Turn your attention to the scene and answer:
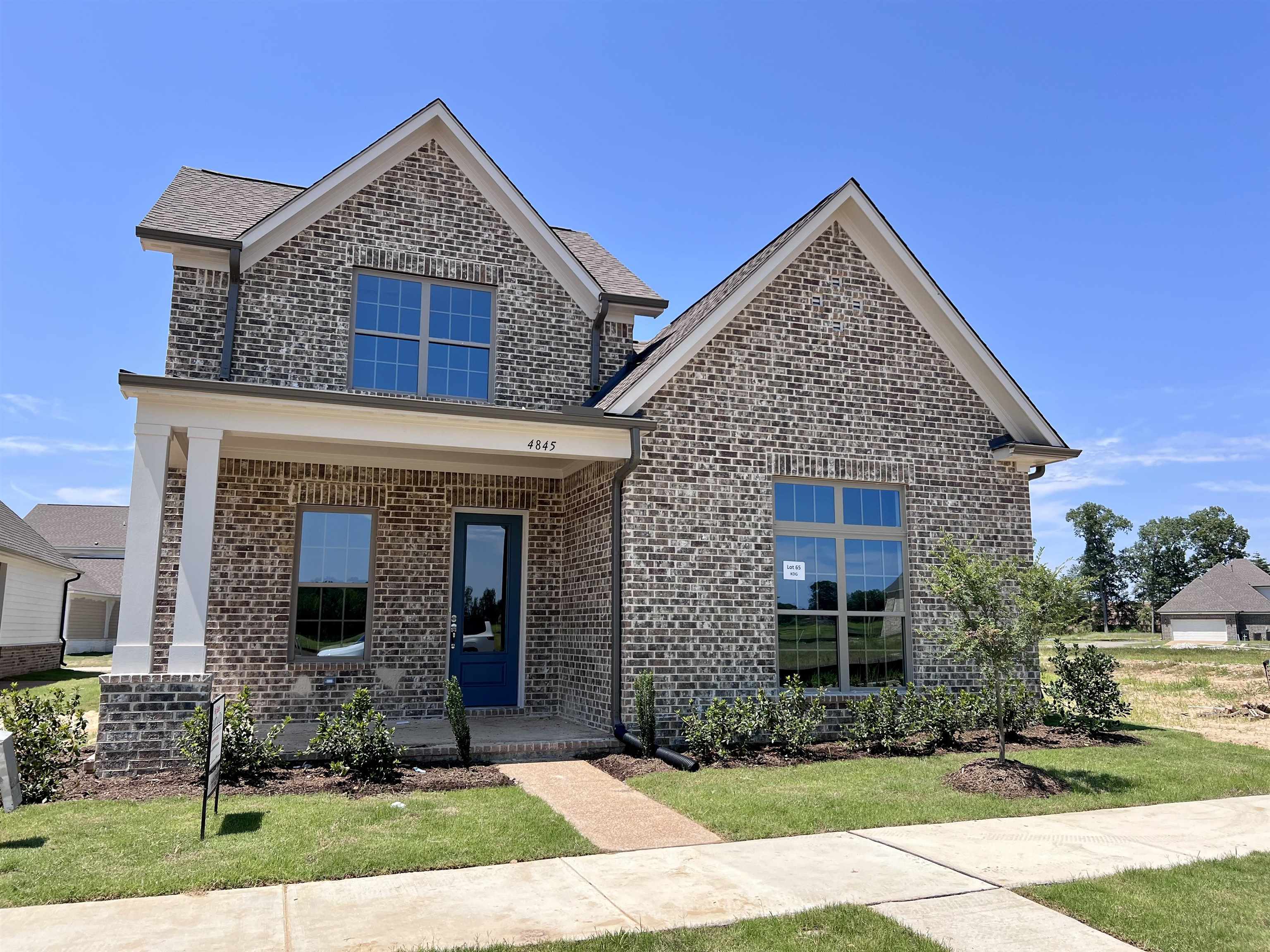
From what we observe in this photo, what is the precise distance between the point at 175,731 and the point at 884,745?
758 centimetres

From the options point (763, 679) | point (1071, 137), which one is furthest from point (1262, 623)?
point (763, 679)

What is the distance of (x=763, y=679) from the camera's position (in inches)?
420

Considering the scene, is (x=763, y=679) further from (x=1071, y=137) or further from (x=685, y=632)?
(x=1071, y=137)

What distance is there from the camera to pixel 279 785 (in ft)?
26.2

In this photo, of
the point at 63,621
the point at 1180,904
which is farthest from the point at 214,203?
the point at 63,621

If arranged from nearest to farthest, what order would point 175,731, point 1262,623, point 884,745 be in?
point 175,731
point 884,745
point 1262,623

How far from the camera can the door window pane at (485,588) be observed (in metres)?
12.2

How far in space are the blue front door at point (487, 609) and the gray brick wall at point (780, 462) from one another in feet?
8.76

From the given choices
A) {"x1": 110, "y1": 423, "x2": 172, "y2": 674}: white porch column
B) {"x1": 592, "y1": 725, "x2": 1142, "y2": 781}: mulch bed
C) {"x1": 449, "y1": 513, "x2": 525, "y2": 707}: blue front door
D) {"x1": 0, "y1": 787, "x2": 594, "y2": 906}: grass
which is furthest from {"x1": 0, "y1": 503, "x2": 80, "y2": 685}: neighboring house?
{"x1": 592, "y1": 725, "x2": 1142, "y2": 781}: mulch bed

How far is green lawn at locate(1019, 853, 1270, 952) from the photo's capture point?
463cm

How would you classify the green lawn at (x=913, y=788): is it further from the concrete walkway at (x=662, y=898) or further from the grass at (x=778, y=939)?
A: the grass at (x=778, y=939)

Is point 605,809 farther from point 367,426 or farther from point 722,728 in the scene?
point 367,426

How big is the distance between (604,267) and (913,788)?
9.09 meters

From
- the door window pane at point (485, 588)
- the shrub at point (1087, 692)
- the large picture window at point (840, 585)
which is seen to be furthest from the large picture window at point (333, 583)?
the shrub at point (1087, 692)
